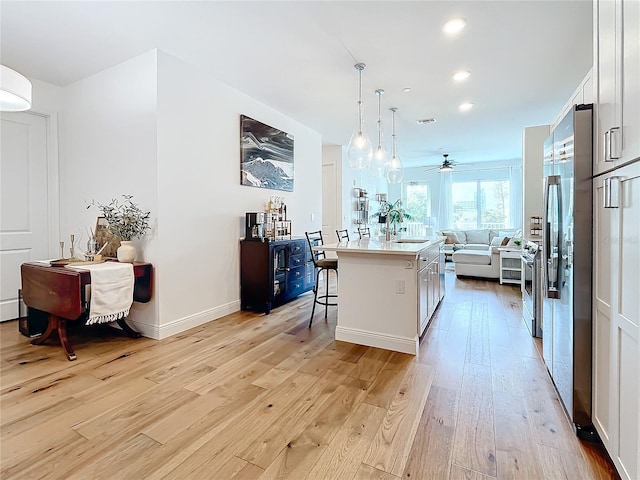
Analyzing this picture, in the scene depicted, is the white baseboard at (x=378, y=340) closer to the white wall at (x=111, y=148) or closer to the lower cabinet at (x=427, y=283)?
the lower cabinet at (x=427, y=283)

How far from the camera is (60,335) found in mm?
2766

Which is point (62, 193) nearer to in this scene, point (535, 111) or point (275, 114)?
point (275, 114)

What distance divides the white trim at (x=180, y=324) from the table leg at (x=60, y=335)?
59 centimetres

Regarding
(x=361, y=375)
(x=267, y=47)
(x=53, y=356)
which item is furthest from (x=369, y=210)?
(x=53, y=356)

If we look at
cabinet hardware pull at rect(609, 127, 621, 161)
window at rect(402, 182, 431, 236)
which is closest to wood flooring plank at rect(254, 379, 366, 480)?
cabinet hardware pull at rect(609, 127, 621, 161)

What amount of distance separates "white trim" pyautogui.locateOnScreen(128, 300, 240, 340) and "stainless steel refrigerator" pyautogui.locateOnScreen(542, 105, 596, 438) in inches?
123

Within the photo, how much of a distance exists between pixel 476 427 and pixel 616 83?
1.77 metres

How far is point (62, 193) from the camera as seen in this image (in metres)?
3.92

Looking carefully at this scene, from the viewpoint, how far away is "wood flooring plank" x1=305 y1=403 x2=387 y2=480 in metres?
1.46

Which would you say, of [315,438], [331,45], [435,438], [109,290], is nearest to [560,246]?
[435,438]

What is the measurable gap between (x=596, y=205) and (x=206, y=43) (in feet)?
10.2

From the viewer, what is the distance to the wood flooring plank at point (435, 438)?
57.9 inches

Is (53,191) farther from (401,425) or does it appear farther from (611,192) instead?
(611,192)

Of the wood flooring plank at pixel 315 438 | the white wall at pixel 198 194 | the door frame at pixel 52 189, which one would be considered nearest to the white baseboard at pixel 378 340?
the wood flooring plank at pixel 315 438
